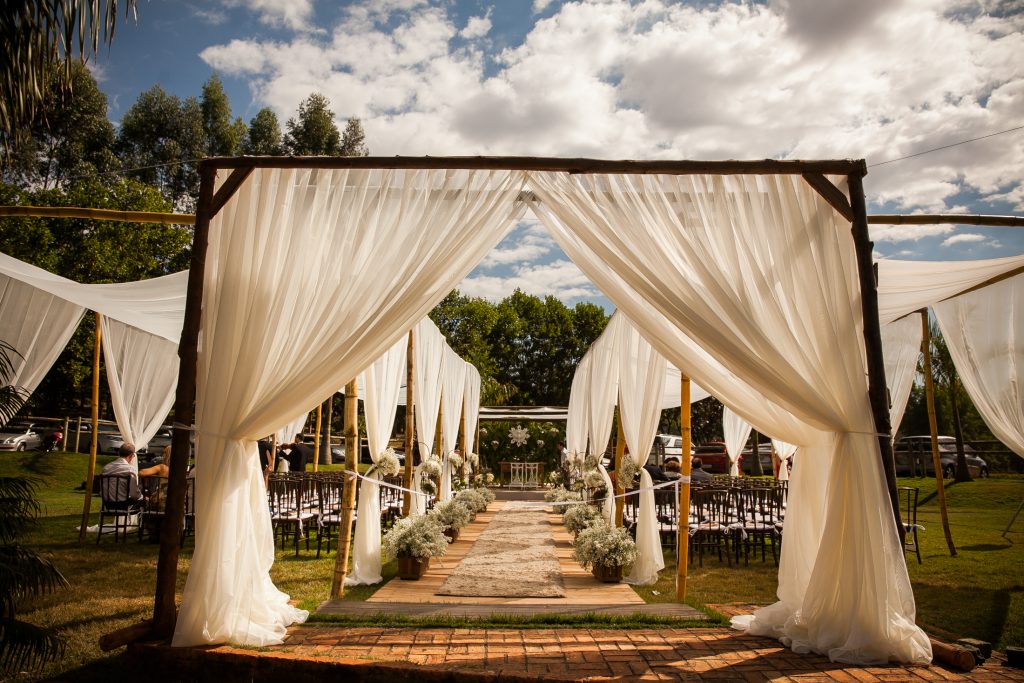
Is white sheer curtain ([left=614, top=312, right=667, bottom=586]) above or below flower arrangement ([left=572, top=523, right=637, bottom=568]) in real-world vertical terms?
above

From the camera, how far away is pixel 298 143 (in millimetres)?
26484

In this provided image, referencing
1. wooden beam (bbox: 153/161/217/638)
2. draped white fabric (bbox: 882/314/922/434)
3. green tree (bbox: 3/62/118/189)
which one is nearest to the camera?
wooden beam (bbox: 153/161/217/638)

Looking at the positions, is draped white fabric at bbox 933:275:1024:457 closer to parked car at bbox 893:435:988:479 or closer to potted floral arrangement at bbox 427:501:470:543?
potted floral arrangement at bbox 427:501:470:543

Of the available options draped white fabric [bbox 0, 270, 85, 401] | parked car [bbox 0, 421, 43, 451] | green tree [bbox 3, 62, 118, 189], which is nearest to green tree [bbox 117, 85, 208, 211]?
green tree [bbox 3, 62, 118, 189]

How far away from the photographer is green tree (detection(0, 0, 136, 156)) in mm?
4035

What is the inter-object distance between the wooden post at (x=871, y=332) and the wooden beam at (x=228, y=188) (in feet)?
13.3

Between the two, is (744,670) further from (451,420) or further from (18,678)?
(451,420)

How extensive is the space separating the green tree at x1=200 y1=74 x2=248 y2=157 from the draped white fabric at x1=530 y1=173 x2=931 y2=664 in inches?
1026

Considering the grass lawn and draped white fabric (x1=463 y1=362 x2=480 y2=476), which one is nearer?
the grass lawn

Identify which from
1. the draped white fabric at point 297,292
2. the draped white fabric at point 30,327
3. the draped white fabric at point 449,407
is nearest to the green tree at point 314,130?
the draped white fabric at point 449,407

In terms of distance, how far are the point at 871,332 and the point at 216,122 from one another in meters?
28.3

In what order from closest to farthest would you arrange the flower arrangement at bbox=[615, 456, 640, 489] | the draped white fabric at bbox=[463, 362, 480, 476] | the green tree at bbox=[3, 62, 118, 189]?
1. the flower arrangement at bbox=[615, 456, 640, 489]
2. the draped white fabric at bbox=[463, 362, 480, 476]
3. the green tree at bbox=[3, 62, 118, 189]

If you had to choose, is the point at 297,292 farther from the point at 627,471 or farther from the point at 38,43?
the point at 627,471

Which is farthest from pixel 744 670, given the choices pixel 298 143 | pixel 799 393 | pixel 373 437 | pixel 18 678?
pixel 298 143
